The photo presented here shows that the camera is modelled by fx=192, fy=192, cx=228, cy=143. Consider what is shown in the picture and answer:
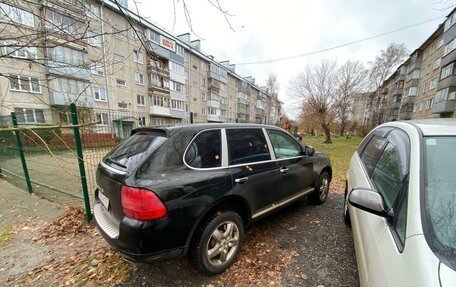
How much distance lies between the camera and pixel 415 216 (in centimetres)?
118

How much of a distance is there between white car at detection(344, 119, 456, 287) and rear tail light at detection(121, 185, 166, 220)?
1695mm

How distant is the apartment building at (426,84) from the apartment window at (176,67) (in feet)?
97.8

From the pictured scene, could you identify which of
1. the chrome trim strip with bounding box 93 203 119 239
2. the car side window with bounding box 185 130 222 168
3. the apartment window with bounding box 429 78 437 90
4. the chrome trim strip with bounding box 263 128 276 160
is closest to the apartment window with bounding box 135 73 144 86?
the chrome trim strip with bounding box 93 203 119 239

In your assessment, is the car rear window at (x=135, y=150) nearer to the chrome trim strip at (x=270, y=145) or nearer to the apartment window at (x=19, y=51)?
the chrome trim strip at (x=270, y=145)

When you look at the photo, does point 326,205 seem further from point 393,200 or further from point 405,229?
point 405,229

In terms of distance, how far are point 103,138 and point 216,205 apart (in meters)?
3.32

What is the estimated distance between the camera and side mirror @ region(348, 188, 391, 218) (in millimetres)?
1398

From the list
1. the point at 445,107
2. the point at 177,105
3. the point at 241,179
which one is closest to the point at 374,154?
the point at 241,179

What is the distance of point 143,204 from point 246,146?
5.00 feet

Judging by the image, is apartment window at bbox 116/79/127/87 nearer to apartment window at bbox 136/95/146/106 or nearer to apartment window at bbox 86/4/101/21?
apartment window at bbox 136/95/146/106

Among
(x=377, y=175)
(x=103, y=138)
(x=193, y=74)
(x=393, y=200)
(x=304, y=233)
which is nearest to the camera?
(x=393, y=200)

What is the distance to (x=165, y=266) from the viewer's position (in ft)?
8.14

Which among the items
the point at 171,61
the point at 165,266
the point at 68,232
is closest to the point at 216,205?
the point at 165,266

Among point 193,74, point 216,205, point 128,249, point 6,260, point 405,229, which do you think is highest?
point 193,74
